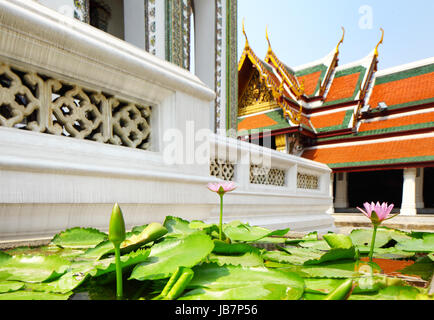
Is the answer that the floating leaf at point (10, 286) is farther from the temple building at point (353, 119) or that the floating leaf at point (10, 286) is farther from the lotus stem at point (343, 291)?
the temple building at point (353, 119)

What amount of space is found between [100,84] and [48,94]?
20 cm

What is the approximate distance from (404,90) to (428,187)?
12.4 feet

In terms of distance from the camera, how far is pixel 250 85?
934 cm

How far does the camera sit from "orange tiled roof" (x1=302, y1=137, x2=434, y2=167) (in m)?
6.80

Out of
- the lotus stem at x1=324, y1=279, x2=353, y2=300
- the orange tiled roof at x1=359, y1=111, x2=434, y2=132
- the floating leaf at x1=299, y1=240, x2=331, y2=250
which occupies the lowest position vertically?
the floating leaf at x1=299, y1=240, x2=331, y2=250

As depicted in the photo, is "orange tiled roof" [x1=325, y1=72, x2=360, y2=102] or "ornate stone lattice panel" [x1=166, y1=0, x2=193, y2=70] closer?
"ornate stone lattice panel" [x1=166, y1=0, x2=193, y2=70]

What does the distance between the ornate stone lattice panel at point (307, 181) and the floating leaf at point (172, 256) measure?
2529 millimetres

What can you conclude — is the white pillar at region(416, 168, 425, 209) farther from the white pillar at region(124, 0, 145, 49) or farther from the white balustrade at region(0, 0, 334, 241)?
the white balustrade at region(0, 0, 334, 241)

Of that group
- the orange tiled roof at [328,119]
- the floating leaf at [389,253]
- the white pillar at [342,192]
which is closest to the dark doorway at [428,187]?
the white pillar at [342,192]

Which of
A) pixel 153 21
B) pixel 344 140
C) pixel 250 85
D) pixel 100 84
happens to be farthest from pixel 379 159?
pixel 100 84

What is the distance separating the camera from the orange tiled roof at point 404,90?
24.8ft

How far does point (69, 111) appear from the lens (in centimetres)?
106

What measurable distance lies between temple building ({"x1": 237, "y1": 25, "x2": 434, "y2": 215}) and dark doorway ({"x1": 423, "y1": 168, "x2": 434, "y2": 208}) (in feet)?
0.09

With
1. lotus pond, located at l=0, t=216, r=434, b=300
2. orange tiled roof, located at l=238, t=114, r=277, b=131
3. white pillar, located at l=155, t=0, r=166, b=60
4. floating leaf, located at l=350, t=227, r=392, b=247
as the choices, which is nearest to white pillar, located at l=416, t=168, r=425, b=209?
orange tiled roof, located at l=238, t=114, r=277, b=131
